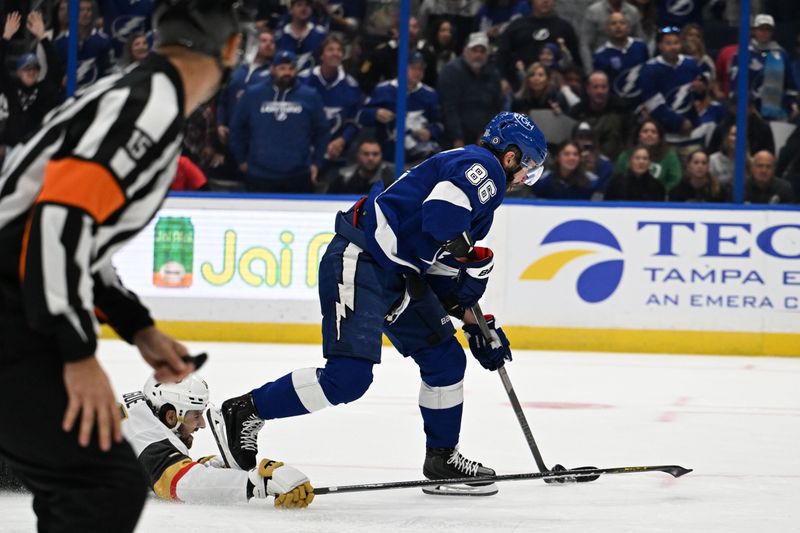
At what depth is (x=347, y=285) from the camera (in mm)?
3785

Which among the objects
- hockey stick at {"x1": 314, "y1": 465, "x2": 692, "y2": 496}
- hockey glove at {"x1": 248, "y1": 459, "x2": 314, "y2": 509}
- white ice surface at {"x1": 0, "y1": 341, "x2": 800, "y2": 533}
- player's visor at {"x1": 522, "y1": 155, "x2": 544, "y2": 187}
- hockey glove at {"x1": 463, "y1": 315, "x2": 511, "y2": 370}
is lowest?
white ice surface at {"x1": 0, "y1": 341, "x2": 800, "y2": 533}

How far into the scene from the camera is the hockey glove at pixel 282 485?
3.46 m

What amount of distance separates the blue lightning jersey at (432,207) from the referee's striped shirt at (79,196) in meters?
1.82

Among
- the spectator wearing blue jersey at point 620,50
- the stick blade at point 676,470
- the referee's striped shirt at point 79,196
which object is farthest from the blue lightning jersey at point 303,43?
the referee's striped shirt at point 79,196

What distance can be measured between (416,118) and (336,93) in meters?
0.55

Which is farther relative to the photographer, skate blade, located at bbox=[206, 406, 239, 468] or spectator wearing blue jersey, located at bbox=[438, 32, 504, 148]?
spectator wearing blue jersey, located at bbox=[438, 32, 504, 148]

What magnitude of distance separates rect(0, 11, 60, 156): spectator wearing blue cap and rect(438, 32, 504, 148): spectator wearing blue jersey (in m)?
2.50

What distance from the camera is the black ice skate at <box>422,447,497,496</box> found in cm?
388

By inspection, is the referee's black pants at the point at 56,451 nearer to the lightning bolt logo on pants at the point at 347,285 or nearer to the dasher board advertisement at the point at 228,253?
the lightning bolt logo on pants at the point at 347,285

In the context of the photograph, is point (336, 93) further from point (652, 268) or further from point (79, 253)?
point (79, 253)

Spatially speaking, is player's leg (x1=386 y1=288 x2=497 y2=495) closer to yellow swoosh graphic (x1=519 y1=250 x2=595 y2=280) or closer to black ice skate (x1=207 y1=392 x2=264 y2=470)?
black ice skate (x1=207 y1=392 x2=264 y2=470)

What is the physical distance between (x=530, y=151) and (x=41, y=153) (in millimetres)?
2246

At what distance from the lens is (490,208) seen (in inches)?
150

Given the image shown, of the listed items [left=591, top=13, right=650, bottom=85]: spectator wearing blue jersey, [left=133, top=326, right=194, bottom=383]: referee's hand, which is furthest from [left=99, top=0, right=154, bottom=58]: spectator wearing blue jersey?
[left=133, top=326, right=194, bottom=383]: referee's hand
